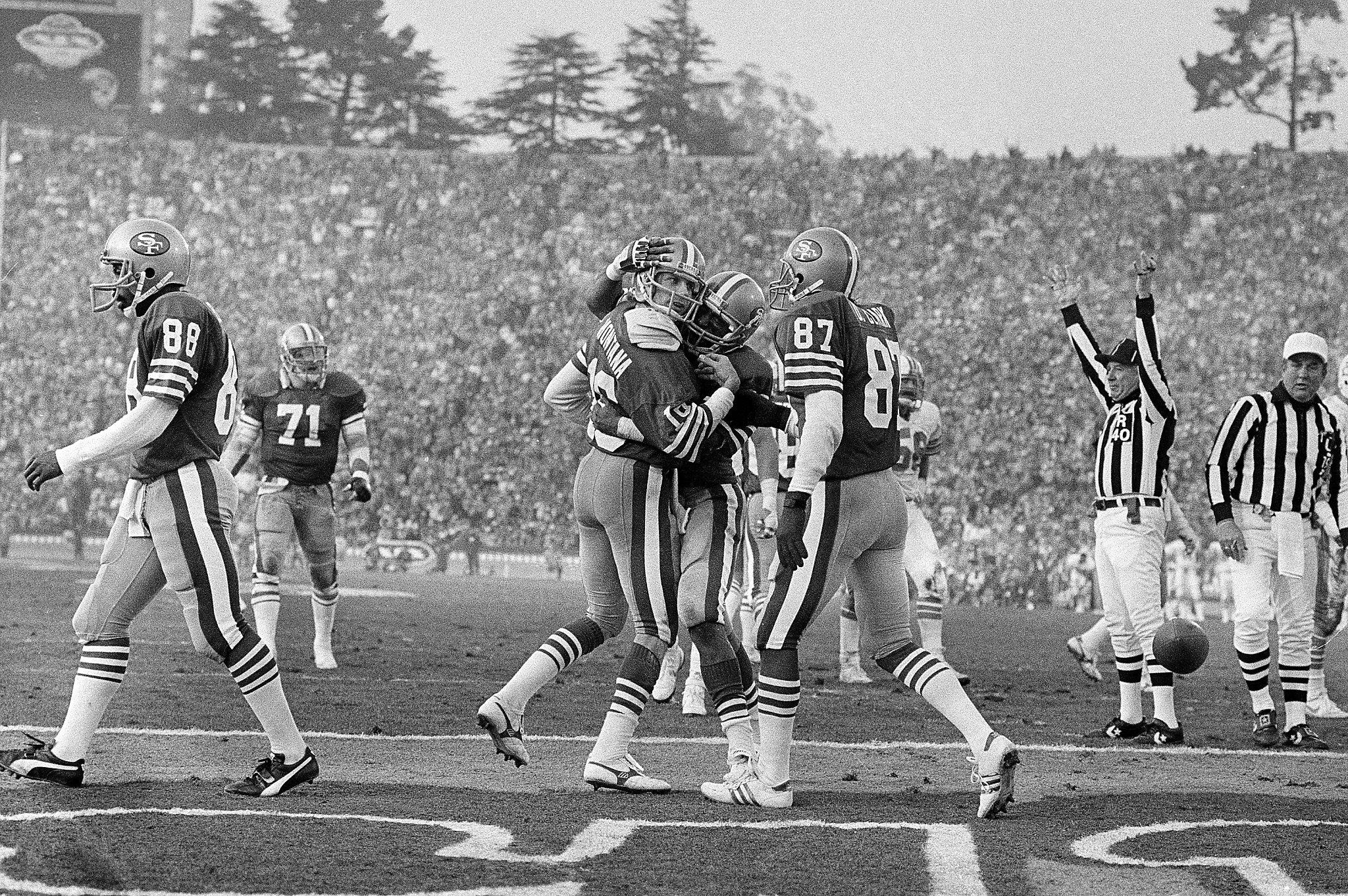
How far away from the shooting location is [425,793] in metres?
5.55

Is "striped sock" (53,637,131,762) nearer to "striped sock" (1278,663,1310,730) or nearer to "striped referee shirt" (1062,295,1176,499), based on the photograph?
"striped referee shirt" (1062,295,1176,499)

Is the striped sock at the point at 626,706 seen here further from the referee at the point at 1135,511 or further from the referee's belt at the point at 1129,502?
the referee's belt at the point at 1129,502

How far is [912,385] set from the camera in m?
9.03

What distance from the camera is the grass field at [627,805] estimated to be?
167 inches

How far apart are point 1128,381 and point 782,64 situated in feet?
72.6

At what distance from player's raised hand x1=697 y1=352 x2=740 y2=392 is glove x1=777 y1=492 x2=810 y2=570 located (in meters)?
0.67

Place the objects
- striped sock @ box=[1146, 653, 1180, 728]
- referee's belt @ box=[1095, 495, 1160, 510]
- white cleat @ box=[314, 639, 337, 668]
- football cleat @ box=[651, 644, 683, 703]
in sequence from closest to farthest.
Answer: striped sock @ box=[1146, 653, 1180, 728]
referee's belt @ box=[1095, 495, 1160, 510]
football cleat @ box=[651, 644, 683, 703]
white cleat @ box=[314, 639, 337, 668]

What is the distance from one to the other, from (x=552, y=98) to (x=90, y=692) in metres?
25.2

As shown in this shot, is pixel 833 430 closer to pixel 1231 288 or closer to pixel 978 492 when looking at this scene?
pixel 978 492

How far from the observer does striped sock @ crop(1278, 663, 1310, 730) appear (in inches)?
305

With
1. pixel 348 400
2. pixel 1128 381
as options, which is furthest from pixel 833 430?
pixel 348 400

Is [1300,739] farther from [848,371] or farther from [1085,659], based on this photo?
[848,371]

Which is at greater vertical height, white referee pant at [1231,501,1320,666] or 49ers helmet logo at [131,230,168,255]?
49ers helmet logo at [131,230,168,255]

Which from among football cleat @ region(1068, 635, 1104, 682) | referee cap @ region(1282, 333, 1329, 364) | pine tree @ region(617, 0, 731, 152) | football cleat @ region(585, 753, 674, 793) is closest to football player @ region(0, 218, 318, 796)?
football cleat @ region(585, 753, 674, 793)
